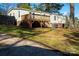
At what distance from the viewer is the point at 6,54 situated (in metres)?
3.02

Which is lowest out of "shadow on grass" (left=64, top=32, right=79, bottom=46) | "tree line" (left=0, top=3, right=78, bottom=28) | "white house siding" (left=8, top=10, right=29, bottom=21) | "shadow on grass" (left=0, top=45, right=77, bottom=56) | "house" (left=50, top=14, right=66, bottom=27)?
"shadow on grass" (left=0, top=45, right=77, bottom=56)

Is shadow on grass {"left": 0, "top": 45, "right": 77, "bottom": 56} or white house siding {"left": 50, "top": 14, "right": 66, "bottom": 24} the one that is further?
white house siding {"left": 50, "top": 14, "right": 66, "bottom": 24}

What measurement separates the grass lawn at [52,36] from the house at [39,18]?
0.27 ft

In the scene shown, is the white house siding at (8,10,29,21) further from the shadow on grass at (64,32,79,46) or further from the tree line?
the shadow on grass at (64,32,79,46)

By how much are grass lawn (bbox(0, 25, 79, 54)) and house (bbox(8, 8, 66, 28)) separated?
82 millimetres

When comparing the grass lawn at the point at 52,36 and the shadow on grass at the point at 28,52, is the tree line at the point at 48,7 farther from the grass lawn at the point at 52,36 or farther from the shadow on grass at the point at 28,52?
the shadow on grass at the point at 28,52

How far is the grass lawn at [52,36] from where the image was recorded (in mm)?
3071

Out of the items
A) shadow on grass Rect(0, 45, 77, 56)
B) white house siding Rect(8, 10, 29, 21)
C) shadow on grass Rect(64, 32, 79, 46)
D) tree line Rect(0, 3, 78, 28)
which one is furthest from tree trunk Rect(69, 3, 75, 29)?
white house siding Rect(8, 10, 29, 21)

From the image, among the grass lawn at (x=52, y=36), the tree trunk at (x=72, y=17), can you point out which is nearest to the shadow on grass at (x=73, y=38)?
the grass lawn at (x=52, y=36)

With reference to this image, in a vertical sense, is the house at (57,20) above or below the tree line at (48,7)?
below

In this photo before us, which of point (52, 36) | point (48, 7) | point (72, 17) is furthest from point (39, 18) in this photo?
point (72, 17)

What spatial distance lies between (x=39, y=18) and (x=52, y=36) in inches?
11.9

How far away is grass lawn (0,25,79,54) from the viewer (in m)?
3.07

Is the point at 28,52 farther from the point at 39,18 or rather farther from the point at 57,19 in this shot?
the point at 57,19
